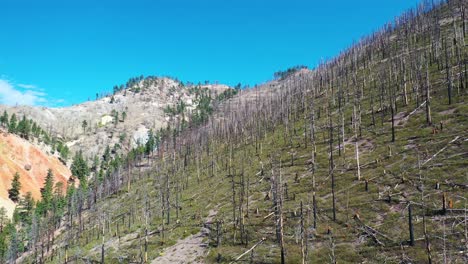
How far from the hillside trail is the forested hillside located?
285mm

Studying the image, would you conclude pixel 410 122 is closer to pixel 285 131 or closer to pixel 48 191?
pixel 285 131

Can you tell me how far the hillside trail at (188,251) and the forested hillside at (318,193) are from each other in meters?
0.29

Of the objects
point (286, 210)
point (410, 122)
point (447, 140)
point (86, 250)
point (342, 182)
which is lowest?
point (86, 250)

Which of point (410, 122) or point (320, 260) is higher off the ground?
point (410, 122)

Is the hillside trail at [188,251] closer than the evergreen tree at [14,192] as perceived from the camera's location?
Yes

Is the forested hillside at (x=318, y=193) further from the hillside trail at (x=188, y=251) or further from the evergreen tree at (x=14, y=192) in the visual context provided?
the evergreen tree at (x=14, y=192)

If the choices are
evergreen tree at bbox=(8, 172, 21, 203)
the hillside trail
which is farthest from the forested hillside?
evergreen tree at bbox=(8, 172, 21, 203)

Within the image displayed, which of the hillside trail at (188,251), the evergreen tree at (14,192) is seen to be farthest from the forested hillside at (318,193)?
the evergreen tree at (14,192)

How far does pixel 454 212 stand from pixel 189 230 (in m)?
48.6

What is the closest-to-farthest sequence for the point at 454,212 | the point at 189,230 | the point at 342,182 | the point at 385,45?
the point at 454,212
the point at 342,182
the point at 189,230
the point at 385,45

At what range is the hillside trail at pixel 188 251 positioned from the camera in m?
58.9

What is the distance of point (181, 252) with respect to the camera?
208 feet

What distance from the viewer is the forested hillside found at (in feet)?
151

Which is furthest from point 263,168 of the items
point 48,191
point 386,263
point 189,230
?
point 48,191
